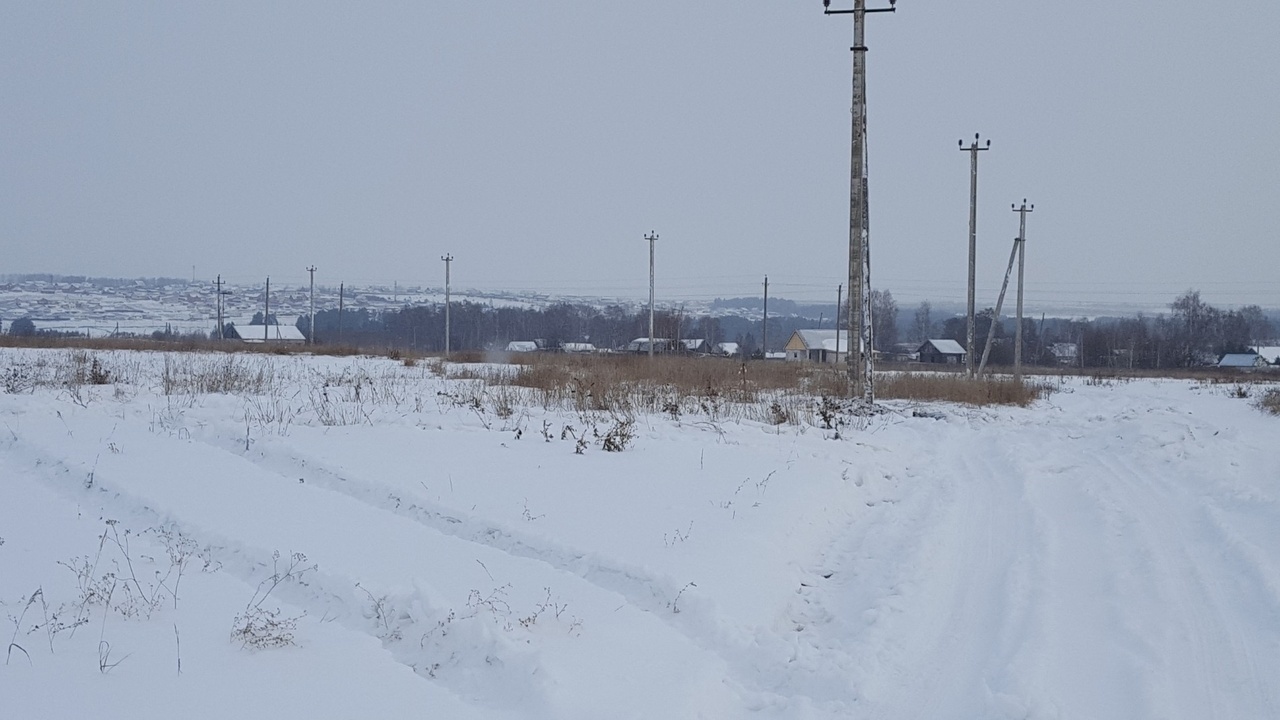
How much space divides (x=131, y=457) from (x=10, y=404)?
19.5ft

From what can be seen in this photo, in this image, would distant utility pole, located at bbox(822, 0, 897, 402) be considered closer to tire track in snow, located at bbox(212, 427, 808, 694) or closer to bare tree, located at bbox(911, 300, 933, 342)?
tire track in snow, located at bbox(212, 427, 808, 694)

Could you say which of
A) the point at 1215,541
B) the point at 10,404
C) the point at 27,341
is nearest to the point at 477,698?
the point at 1215,541

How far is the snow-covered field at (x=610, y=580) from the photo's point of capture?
387 cm

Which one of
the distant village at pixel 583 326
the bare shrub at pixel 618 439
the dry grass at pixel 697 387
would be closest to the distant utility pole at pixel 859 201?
the dry grass at pixel 697 387

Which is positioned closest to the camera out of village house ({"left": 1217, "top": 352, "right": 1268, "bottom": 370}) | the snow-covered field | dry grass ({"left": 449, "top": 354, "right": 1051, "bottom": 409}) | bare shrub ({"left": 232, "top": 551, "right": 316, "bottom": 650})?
the snow-covered field

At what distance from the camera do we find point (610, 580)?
5.44 metres

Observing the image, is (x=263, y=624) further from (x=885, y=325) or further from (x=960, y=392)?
(x=885, y=325)

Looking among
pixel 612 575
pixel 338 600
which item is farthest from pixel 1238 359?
pixel 338 600

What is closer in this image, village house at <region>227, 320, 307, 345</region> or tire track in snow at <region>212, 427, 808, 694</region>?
tire track in snow at <region>212, 427, 808, 694</region>

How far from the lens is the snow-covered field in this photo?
12.7 feet

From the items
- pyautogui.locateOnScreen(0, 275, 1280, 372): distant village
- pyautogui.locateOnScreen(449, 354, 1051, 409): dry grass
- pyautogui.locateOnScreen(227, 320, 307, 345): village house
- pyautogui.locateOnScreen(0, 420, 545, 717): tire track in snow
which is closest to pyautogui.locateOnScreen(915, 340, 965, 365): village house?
pyautogui.locateOnScreen(0, 275, 1280, 372): distant village

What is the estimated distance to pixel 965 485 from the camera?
968cm

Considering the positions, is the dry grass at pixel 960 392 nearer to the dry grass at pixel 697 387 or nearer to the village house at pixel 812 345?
the dry grass at pixel 697 387

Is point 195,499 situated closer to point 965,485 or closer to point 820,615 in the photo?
point 820,615
